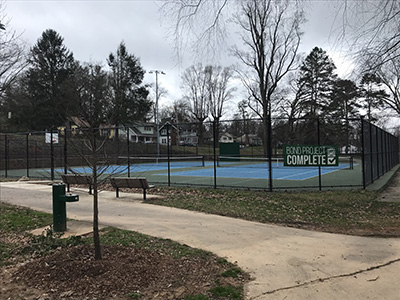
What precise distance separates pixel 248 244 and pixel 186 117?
265 ft

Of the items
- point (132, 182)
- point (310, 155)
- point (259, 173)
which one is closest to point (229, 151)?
point (259, 173)

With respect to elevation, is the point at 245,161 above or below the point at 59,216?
above

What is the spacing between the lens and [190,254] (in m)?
5.29

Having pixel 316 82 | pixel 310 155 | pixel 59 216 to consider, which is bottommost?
pixel 59 216

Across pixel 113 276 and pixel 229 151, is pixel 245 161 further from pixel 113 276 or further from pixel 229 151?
pixel 113 276

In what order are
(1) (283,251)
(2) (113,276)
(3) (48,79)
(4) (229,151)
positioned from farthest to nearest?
(3) (48,79) → (4) (229,151) → (1) (283,251) → (2) (113,276)

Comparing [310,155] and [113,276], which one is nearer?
[113,276]

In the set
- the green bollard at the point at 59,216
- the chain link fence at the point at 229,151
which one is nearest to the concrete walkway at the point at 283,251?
the green bollard at the point at 59,216

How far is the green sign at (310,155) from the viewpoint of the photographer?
11.7 metres

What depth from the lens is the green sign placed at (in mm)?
11703

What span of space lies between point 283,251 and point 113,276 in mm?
2873

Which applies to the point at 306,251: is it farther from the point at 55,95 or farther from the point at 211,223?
the point at 55,95

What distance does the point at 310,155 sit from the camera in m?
11.7

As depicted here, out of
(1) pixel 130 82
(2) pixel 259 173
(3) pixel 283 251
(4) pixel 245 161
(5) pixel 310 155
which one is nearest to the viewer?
(3) pixel 283 251
